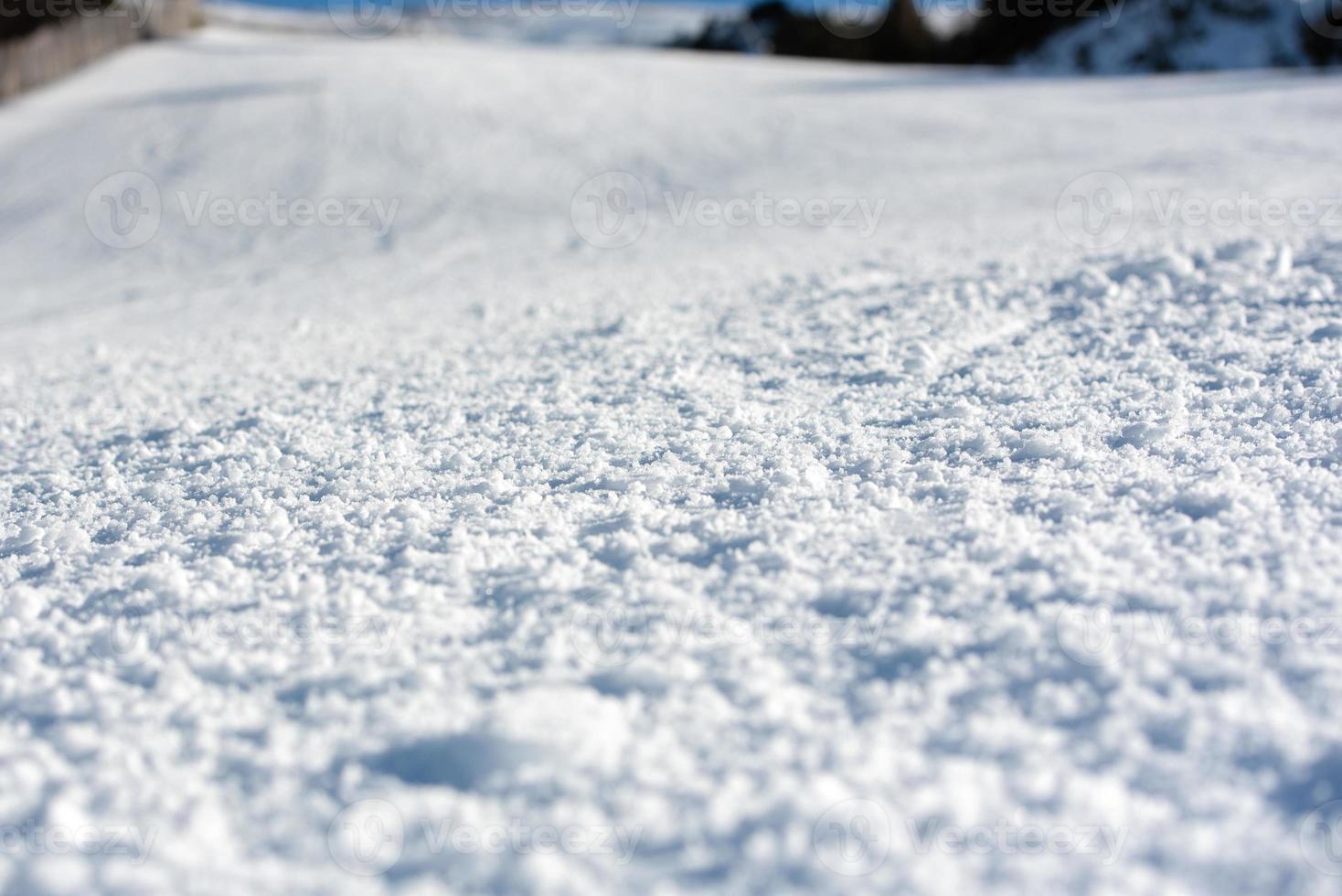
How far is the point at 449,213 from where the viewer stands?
7.36 metres

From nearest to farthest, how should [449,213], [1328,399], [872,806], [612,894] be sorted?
[612,894]
[872,806]
[1328,399]
[449,213]

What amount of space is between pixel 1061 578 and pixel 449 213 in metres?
6.14

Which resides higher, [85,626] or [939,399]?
[939,399]

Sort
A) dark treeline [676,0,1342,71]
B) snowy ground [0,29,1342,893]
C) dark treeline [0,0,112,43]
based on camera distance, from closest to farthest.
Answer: snowy ground [0,29,1342,893]
dark treeline [676,0,1342,71]
dark treeline [0,0,112,43]

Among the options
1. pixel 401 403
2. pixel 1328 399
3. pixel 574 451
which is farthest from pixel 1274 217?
pixel 401 403

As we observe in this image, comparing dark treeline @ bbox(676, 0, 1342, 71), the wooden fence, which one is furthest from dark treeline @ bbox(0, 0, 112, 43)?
dark treeline @ bbox(676, 0, 1342, 71)

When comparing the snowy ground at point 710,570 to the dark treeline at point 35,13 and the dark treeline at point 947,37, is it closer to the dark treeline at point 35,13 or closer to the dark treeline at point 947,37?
the dark treeline at point 947,37

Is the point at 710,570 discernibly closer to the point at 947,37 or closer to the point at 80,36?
the point at 80,36

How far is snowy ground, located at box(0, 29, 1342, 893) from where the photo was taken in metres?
1.64

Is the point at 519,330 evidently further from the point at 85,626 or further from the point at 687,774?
the point at 687,774

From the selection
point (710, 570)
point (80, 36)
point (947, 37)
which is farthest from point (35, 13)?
point (710, 570)

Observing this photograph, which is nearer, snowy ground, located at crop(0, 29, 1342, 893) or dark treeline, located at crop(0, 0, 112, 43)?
snowy ground, located at crop(0, 29, 1342, 893)

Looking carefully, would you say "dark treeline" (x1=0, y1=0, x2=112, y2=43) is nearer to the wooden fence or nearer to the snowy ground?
the wooden fence

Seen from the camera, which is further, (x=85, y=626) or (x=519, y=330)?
(x=519, y=330)
